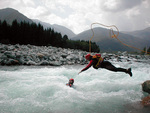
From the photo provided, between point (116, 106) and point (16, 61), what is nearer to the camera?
point (116, 106)

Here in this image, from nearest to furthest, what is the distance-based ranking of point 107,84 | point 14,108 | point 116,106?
point 14,108, point 116,106, point 107,84

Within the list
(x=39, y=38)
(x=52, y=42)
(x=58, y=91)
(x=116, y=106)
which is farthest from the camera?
(x=52, y=42)

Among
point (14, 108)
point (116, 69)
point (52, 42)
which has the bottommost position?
point (14, 108)

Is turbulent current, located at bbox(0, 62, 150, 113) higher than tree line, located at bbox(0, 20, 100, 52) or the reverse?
the reverse

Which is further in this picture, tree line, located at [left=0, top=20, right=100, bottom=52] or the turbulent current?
tree line, located at [left=0, top=20, right=100, bottom=52]

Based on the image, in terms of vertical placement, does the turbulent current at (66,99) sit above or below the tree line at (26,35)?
below

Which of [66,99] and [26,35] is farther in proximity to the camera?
[26,35]

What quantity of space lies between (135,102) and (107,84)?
267cm

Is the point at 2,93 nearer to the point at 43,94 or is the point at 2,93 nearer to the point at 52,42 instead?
the point at 43,94

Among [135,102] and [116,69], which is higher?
[116,69]

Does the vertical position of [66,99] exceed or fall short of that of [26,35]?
it falls short

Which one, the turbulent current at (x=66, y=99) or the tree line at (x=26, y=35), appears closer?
the turbulent current at (x=66, y=99)

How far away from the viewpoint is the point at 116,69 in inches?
213

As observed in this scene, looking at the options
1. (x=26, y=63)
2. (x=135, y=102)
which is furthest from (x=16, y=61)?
(x=135, y=102)
